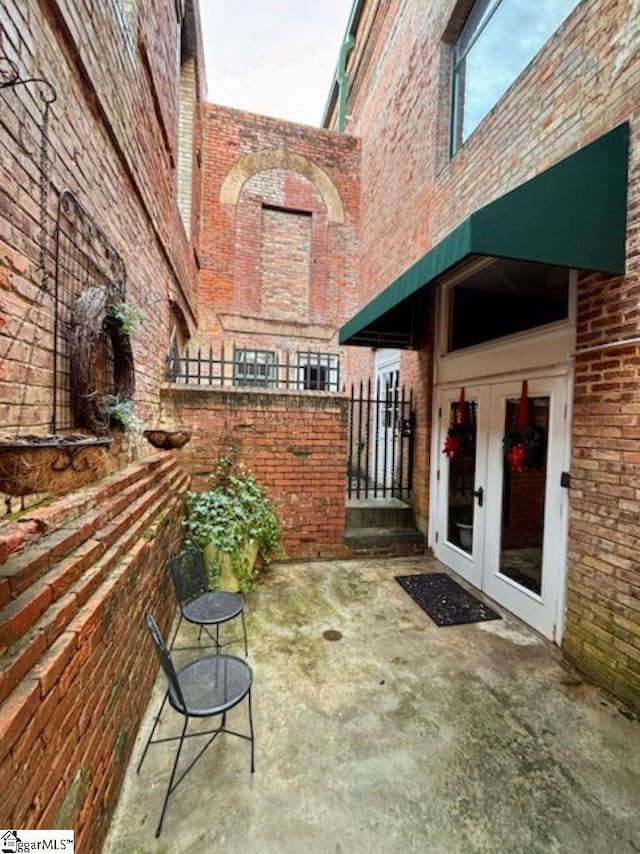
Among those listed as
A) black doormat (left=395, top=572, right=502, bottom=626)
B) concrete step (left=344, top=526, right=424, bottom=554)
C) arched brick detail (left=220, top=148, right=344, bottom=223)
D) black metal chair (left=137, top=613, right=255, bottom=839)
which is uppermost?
arched brick detail (left=220, top=148, right=344, bottom=223)

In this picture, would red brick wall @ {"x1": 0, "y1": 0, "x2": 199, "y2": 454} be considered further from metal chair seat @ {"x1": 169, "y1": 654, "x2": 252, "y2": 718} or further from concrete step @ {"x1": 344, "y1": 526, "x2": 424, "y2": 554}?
concrete step @ {"x1": 344, "y1": 526, "x2": 424, "y2": 554}

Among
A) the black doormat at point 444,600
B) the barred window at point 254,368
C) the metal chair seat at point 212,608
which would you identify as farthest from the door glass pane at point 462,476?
the metal chair seat at point 212,608

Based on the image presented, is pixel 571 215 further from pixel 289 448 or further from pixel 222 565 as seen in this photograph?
pixel 222 565

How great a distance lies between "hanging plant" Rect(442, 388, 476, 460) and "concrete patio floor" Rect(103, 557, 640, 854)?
1915 mm

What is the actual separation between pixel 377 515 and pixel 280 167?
7532 millimetres

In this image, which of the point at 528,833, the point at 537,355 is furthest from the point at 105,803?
the point at 537,355

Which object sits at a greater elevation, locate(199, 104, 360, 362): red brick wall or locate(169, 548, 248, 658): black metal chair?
locate(199, 104, 360, 362): red brick wall

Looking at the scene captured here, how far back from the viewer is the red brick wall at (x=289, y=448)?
4250mm

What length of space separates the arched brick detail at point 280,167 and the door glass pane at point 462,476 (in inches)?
244

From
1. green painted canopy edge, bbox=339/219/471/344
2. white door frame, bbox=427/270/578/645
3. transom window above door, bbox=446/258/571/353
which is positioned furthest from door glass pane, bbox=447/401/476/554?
green painted canopy edge, bbox=339/219/471/344

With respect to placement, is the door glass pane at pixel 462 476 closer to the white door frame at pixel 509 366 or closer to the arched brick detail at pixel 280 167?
the white door frame at pixel 509 366

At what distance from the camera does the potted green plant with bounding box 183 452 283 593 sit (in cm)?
354

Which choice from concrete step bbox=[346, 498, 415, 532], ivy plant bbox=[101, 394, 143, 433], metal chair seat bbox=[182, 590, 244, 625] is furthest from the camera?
concrete step bbox=[346, 498, 415, 532]

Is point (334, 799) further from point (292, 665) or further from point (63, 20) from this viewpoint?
point (63, 20)
